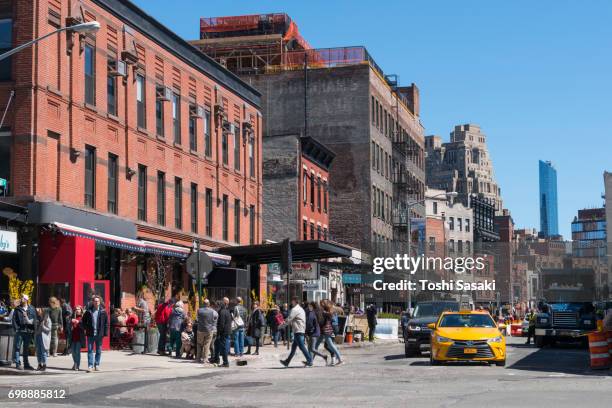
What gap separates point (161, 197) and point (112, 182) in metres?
4.65

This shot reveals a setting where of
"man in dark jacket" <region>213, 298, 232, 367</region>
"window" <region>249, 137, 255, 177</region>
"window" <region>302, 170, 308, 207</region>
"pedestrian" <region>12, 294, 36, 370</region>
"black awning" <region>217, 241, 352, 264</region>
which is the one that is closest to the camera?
"pedestrian" <region>12, 294, 36, 370</region>

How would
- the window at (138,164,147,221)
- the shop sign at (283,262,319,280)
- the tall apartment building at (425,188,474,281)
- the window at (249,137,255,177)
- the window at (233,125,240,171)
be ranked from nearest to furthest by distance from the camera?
the window at (138,164,147,221), the shop sign at (283,262,319,280), the window at (233,125,240,171), the window at (249,137,255,177), the tall apartment building at (425,188,474,281)

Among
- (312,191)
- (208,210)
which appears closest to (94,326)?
(208,210)

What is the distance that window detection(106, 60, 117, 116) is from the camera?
34594 mm

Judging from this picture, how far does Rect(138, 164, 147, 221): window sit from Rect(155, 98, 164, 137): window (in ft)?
6.18

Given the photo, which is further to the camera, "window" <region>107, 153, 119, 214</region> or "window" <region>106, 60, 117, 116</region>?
"window" <region>106, 60, 117, 116</region>

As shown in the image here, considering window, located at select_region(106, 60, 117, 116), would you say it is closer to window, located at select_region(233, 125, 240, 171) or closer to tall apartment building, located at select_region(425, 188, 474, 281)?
window, located at select_region(233, 125, 240, 171)

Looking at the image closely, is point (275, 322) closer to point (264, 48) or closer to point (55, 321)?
point (55, 321)

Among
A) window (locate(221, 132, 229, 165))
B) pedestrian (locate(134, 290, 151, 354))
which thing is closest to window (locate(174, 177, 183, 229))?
window (locate(221, 132, 229, 165))

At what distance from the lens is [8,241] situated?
27.4 meters

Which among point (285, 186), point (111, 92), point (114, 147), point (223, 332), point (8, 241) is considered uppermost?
point (111, 92)

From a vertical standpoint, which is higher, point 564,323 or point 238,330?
point 238,330

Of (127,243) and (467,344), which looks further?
(127,243)

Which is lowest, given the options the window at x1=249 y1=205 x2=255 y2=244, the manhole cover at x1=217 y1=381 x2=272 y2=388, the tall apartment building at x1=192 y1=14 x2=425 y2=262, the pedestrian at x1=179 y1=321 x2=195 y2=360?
the manhole cover at x1=217 y1=381 x2=272 y2=388
